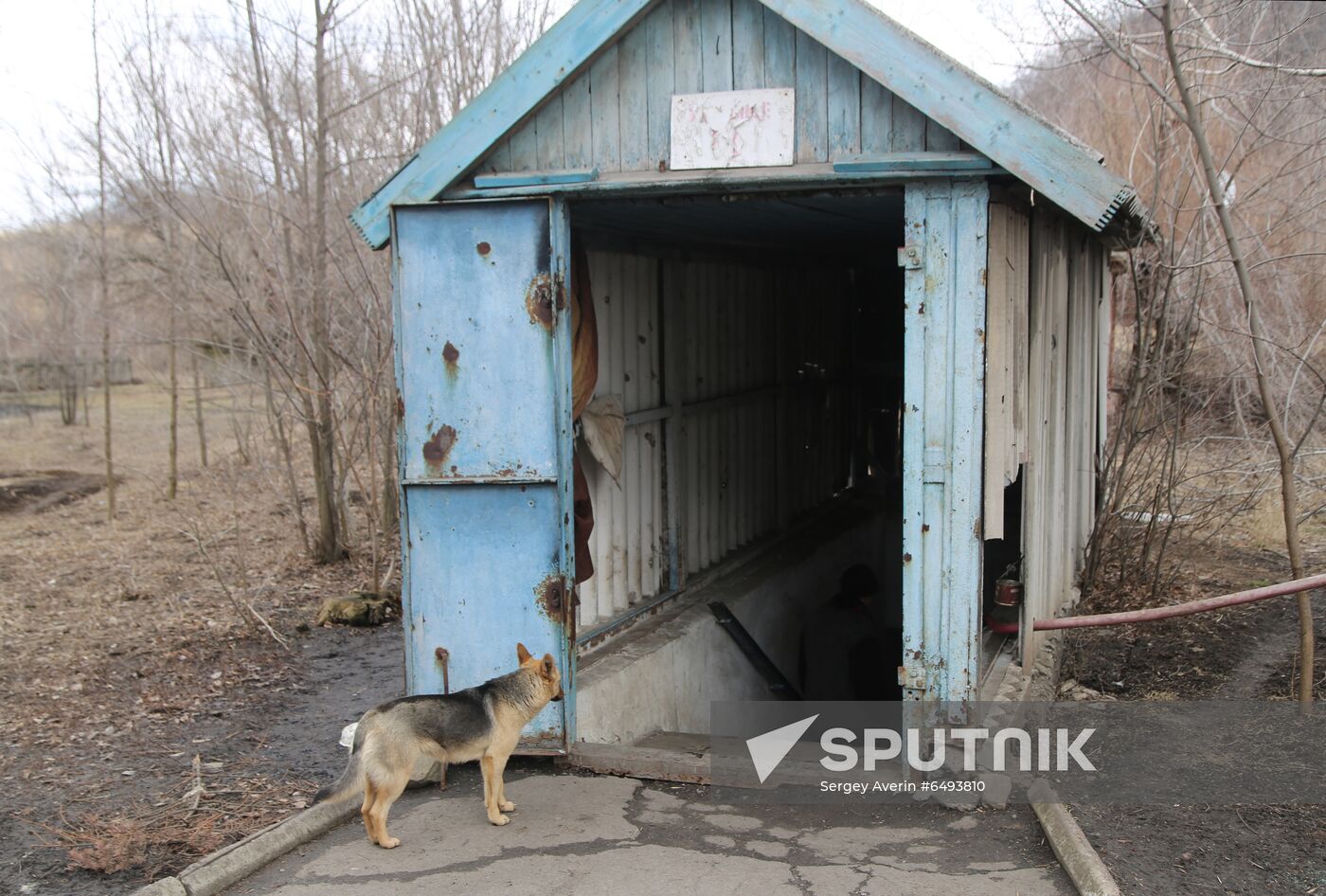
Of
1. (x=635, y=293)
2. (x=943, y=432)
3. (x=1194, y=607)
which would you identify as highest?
(x=635, y=293)

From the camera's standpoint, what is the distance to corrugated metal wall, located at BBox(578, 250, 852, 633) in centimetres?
Answer: 773

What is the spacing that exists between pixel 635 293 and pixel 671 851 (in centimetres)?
419

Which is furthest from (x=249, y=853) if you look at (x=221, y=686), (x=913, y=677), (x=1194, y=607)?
(x=1194, y=607)

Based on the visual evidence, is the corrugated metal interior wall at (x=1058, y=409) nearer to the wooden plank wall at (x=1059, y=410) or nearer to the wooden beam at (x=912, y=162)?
the wooden plank wall at (x=1059, y=410)

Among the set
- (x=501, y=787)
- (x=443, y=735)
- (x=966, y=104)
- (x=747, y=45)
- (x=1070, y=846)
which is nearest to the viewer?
(x=1070, y=846)

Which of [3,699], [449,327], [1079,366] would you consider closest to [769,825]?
[449,327]

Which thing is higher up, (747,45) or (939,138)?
(747,45)

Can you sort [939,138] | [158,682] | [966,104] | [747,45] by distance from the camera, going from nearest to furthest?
1. [966,104]
2. [939,138]
3. [747,45]
4. [158,682]

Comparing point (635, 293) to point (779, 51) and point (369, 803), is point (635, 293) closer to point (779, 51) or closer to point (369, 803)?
point (779, 51)

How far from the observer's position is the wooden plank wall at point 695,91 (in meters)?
5.26

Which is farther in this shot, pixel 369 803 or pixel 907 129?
pixel 907 129

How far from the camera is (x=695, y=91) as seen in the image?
5.49 metres

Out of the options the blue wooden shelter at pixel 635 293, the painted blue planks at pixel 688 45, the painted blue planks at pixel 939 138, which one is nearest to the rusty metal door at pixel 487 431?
the blue wooden shelter at pixel 635 293

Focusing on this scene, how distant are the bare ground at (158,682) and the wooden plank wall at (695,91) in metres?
3.62
